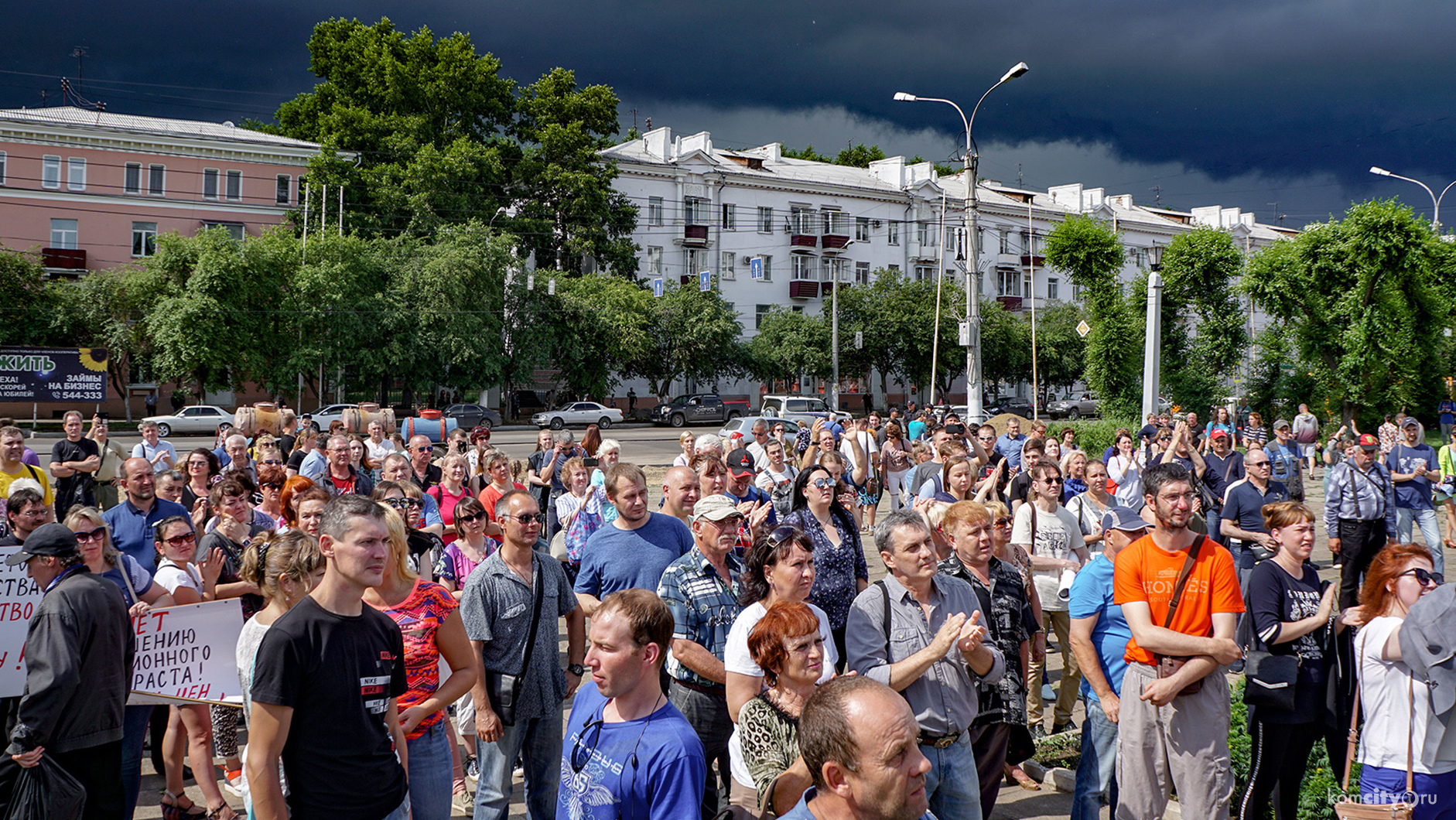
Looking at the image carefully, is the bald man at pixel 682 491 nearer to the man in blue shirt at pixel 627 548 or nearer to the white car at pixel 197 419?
the man in blue shirt at pixel 627 548

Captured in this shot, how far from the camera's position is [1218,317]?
2966 cm

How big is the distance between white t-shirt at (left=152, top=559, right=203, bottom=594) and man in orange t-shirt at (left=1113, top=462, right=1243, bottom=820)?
498 cm

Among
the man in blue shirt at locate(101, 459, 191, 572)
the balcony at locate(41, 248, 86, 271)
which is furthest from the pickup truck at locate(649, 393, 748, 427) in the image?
the man in blue shirt at locate(101, 459, 191, 572)

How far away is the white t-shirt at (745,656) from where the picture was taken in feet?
11.9

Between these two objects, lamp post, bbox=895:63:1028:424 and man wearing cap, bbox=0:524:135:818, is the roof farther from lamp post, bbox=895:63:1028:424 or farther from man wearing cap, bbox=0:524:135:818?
man wearing cap, bbox=0:524:135:818

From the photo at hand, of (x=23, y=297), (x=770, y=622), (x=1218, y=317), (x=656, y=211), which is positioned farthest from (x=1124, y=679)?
(x=656, y=211)

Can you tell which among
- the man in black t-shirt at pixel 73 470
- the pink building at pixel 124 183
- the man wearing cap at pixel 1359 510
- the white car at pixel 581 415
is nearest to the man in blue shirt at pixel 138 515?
the man in black t-shirt at pixel 73 470

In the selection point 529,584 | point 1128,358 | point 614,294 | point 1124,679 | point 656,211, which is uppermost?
point 656,211

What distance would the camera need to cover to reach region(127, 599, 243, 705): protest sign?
4.74 m

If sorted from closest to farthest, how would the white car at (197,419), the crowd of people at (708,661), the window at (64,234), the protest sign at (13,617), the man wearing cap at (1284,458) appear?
the crowd of people at (708,661) < the protest sign at (13,617) < the man wearing cap at (1284,458) < the white car at (197,419) < the window at (64,234)

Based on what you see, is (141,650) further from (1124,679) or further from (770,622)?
(1124,679)

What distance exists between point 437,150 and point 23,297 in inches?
734

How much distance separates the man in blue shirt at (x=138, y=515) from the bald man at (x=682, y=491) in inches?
125

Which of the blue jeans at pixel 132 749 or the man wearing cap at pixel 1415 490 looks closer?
the blue jeans at pixel 132 749
